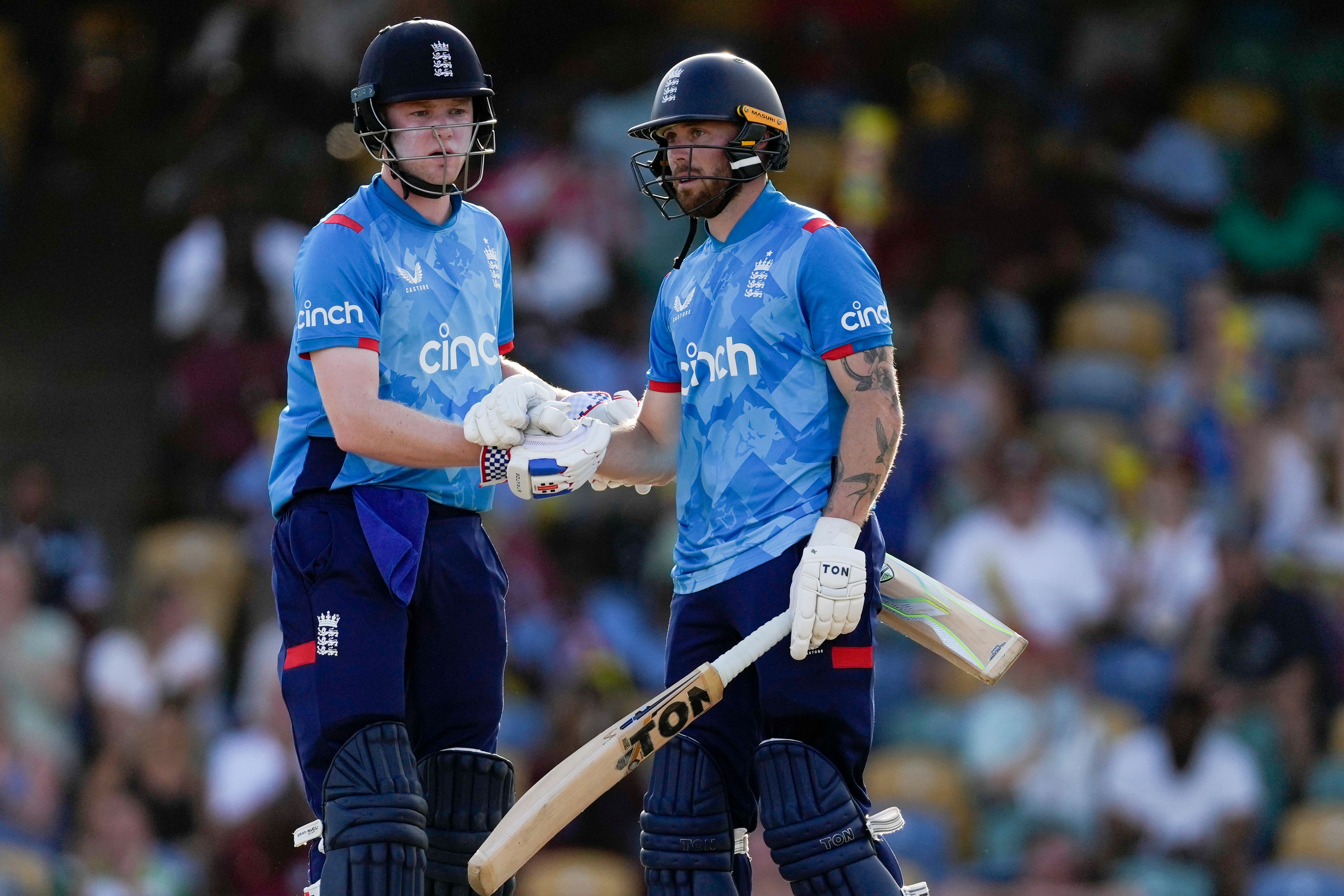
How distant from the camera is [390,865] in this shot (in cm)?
417

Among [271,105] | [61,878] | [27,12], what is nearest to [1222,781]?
[61,878]

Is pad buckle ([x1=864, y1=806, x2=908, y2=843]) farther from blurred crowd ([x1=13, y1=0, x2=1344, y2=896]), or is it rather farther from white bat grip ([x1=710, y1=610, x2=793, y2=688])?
blurred crowd ([x1=13, y1=0, x2=1344, y2=896])

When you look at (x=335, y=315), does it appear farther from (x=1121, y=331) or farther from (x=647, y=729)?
(x=1121, y=331)

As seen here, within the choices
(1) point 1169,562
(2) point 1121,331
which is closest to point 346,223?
→ (1) point 1169,562

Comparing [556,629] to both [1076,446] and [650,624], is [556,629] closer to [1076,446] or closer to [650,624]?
[650,624]

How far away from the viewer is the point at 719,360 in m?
4.51

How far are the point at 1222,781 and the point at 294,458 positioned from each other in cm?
483

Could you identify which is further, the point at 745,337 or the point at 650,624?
the point at 650,624

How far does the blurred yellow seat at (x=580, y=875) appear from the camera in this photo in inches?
305

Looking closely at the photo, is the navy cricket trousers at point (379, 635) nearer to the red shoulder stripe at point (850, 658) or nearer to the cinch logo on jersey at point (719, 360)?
the cinch logo on jersey at point (719, 360)

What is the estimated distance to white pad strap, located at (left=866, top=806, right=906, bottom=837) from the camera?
433 cm

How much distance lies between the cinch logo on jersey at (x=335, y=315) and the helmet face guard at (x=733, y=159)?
791 mm

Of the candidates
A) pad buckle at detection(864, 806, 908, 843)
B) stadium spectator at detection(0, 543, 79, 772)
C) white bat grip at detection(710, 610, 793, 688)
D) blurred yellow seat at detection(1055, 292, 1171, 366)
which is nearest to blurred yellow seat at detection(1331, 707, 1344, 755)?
blurred yellow seat at detection(1055, 292, 1171, 366)

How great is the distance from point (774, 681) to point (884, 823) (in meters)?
0.44
